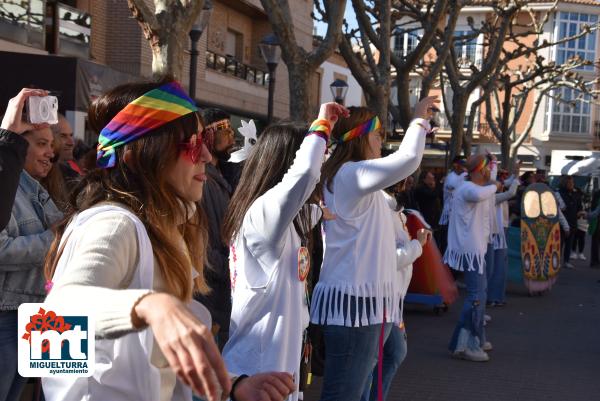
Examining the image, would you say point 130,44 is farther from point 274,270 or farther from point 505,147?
point 274,270

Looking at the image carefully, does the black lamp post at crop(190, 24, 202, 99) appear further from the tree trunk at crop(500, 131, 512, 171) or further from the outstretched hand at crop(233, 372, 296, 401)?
the tree trunk at crop(500, 131, 512, 171)

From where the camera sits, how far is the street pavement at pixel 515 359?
22.2ft

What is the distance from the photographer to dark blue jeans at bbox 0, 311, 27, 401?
3.58m

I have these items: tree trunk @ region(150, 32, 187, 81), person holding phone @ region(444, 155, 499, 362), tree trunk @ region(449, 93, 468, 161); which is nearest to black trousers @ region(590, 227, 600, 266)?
tree trunk @ region(449, 93, 468, 161)

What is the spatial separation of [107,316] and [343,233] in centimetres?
249

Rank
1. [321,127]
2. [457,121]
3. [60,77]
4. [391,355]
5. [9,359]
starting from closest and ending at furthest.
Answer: [321,127] → [9,359] → [391,355] → [60,77] → [457,121]

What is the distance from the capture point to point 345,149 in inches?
166

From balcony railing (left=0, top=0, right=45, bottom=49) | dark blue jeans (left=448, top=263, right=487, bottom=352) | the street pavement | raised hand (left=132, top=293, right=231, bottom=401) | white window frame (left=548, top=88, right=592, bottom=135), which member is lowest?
the street pavement

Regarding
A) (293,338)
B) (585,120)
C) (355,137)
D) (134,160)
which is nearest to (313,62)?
(355,137)

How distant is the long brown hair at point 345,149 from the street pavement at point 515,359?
2.77 meters

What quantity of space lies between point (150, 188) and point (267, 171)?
4.67 ft

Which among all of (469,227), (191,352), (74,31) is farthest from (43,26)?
(191,352)

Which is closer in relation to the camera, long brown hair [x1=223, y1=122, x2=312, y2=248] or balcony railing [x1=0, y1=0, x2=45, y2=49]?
long brown hair [x1=223, y1=122, x2=312, y2=248]

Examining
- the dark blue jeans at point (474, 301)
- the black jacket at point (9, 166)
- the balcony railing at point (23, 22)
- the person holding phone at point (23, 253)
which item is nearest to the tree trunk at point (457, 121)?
the balcony railing at point (23, 22)
